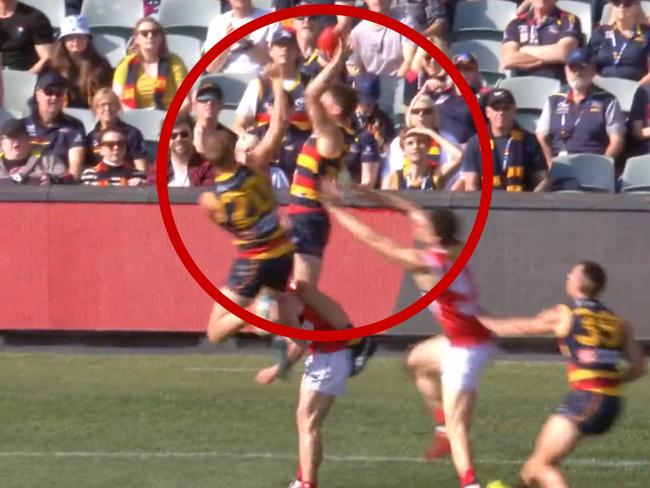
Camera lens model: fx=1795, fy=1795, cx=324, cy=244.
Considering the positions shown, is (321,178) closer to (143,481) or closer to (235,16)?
(143,481)

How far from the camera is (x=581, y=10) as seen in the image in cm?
1766

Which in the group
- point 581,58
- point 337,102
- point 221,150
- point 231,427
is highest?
point 581,58

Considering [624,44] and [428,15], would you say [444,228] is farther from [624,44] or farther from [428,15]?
[428,15]

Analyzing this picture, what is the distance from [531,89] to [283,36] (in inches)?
105

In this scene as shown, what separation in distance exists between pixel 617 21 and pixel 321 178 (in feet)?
20.6

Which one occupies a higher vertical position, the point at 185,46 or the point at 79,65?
the point at 185,46

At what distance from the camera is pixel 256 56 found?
16500 mm

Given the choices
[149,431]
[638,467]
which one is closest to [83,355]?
[149,431]

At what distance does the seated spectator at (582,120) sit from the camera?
15.7m

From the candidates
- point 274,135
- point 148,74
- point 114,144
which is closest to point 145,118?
point 148,74

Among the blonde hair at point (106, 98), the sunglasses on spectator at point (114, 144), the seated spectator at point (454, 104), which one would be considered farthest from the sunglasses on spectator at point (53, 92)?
the seated spectator at point (454, 104)

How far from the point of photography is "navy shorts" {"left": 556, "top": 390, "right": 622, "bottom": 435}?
9000mm

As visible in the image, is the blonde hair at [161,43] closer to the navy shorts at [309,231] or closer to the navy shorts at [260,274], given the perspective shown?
the navy shorts at [309,231]

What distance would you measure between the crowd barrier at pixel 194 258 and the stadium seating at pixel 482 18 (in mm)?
3624
